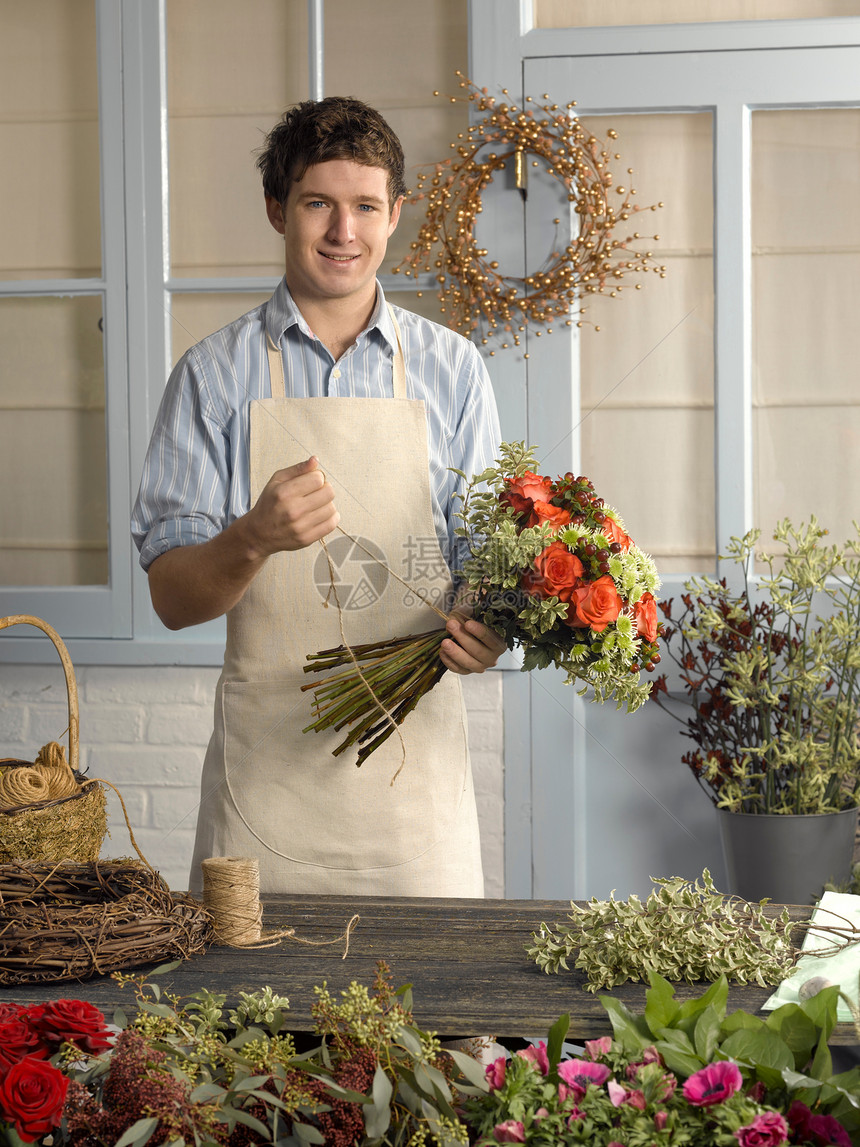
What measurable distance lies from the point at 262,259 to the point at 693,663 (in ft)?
4.54

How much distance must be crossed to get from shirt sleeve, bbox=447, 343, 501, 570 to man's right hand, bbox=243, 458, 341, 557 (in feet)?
1.32

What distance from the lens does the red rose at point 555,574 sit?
4.46ft

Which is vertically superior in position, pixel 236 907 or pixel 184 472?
pixel 184 472

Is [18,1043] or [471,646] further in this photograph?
[471,646]

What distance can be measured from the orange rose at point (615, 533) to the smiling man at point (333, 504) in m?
0.25

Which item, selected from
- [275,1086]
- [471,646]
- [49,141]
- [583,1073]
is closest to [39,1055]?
[275,1086]

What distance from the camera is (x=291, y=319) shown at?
1713mm

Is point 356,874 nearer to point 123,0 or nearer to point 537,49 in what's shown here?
point 537,49

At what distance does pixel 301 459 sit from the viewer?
170 cm

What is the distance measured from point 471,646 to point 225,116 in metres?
1.72

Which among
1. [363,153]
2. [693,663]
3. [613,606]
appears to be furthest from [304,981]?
[693,663]

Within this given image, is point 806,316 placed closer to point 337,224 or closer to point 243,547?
point 337,224

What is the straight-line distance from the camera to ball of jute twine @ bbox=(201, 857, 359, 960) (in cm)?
118

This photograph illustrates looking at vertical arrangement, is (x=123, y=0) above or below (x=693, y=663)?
above
